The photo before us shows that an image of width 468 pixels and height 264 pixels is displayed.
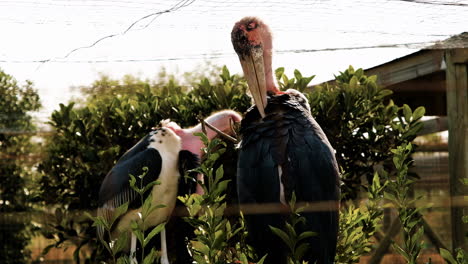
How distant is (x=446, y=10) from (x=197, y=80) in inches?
70.6

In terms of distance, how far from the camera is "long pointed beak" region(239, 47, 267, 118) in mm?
2137

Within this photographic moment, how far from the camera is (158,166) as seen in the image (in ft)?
9.92

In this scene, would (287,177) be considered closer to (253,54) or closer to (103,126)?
(253,54)

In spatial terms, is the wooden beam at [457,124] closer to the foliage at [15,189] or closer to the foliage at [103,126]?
the foliage at [103,126]

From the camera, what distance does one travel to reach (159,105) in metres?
3.48

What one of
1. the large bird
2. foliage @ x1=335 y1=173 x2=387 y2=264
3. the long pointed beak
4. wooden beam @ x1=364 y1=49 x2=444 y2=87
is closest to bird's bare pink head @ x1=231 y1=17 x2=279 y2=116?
the long pointed beak

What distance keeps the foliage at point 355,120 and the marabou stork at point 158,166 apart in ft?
1.59

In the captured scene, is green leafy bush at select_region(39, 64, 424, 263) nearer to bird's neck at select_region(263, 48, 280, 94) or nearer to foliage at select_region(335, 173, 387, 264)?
bird's neck at select_region(263, 48, 280, 94)

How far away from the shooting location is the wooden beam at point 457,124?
2.98 m

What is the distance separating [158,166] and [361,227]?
54.5 inches

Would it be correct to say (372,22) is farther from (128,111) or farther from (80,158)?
(80,158)

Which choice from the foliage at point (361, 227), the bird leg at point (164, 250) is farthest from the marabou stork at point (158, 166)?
the foliage at point (361, 227)

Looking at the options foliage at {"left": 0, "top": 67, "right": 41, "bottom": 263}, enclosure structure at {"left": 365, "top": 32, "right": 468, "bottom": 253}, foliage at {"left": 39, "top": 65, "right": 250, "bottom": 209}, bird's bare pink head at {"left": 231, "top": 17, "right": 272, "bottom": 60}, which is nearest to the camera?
bird's bare pink head at {"left": 231, "top": 17, "right": 272, "bottom": 60}

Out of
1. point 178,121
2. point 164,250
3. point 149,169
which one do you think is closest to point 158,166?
point 149,169
